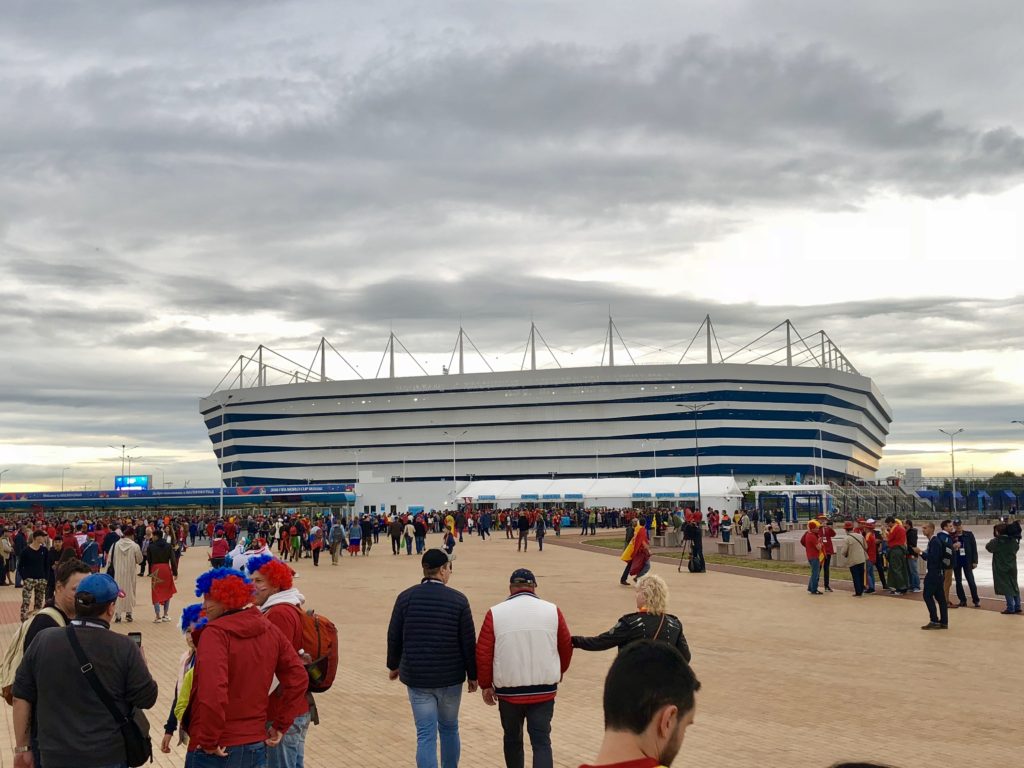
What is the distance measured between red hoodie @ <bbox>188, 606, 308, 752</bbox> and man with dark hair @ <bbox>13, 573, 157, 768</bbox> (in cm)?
29

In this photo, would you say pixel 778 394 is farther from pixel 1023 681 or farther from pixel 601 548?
pixel 1023 681

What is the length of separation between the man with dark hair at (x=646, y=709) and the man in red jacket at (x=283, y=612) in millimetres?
3702

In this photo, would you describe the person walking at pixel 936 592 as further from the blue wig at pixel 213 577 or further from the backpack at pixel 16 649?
the backpack at pixel 16 649

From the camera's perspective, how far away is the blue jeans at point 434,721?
6.92 m

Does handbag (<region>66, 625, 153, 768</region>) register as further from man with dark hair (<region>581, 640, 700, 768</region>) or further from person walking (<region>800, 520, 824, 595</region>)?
person walking (<region>800, 520, 824, 595</region>)

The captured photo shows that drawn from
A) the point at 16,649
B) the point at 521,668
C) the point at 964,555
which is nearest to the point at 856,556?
the point at 964,555

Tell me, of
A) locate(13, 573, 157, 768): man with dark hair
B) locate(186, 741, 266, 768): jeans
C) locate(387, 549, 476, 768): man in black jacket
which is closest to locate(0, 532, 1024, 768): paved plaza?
locate(13, 573, 157, 768): man with dark hair

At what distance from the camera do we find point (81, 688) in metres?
4.99

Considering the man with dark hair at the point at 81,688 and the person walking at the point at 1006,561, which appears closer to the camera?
the man with dark hair at the point at 81,688

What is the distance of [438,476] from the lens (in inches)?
5974

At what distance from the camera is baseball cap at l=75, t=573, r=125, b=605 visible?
201 inches

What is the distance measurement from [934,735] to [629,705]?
797cm

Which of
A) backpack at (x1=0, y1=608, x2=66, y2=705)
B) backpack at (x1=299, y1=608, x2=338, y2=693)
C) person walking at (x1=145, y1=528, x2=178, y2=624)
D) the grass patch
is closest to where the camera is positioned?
backpack at (x1=0, y1=608, x2=66, y2=705)

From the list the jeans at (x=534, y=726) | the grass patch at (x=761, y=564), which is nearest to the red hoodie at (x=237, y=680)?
the jeans at (x=534, y=726)
